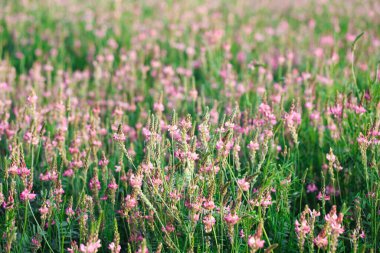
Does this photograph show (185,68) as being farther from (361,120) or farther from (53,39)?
(361,120)

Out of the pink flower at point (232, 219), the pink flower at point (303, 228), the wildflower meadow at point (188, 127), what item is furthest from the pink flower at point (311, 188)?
the pink flower at point (232, 219)

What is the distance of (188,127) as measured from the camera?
7.73 feet

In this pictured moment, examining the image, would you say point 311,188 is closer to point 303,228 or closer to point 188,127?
point 303,228

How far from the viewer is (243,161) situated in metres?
3.12

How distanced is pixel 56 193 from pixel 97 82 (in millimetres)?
2157

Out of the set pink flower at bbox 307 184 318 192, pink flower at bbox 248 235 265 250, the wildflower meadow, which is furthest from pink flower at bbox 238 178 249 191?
pink flower at bbox 307 184 318 192

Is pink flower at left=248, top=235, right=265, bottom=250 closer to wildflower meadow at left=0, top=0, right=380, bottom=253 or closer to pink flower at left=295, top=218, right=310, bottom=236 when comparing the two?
wildflower meadow at left=0, top=0, right=380, bottom=253

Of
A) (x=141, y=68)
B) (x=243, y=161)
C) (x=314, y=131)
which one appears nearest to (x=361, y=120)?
(x=314, y=131)

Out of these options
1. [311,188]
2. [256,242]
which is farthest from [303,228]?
[311,188]

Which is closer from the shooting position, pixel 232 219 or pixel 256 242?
pixel 256 242

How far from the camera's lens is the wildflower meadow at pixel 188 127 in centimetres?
230

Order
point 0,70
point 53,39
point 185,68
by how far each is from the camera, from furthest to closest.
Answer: point 53,39 < point 185,68 < point 0,70

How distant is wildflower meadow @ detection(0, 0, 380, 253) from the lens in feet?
7.54

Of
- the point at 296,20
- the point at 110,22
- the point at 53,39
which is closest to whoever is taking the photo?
the point at 53,39
